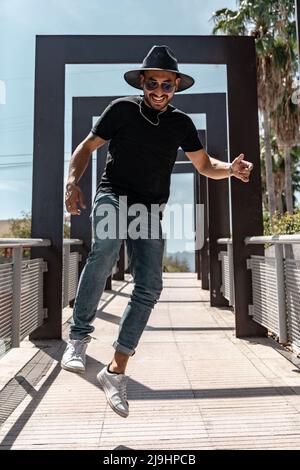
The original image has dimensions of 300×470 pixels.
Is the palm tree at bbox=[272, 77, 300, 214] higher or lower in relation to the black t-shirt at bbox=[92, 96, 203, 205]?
higher

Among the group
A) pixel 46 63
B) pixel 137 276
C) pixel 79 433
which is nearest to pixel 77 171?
pixel 137 276

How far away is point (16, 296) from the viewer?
3268 millimetres

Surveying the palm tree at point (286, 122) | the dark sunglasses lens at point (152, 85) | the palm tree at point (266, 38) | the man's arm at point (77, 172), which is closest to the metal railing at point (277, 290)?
the dark sunglasses lens at point (152, 85)

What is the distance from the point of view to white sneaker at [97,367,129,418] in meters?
1.94

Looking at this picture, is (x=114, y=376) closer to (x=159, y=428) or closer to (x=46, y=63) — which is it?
(x=159, y=428)

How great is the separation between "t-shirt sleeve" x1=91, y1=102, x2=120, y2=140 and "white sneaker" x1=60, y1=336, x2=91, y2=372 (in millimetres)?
1129

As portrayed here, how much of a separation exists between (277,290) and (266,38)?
41.7 ft

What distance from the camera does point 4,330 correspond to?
299 centimetres

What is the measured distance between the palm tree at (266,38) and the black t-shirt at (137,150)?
12068 millimetres

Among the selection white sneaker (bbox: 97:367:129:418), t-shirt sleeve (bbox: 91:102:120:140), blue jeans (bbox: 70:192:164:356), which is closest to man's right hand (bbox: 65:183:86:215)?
blue jeans (bbox: 70:192:164:356)

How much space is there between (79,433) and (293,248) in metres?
2.25

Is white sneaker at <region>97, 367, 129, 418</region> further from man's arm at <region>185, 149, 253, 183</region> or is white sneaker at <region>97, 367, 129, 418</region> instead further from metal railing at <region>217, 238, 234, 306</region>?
metal railing at <region>217, 238, 234, 306</region>

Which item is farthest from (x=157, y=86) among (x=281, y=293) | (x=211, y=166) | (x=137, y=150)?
(x=281, y=293)

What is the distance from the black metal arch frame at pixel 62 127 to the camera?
4297mm
